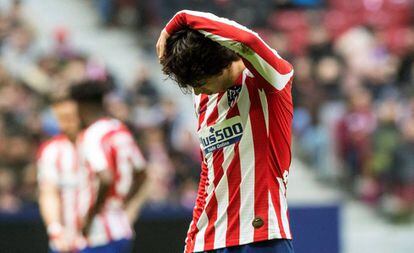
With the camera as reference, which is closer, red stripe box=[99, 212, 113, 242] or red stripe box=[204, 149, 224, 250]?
red stripe box=[204, 149, 224, 250]

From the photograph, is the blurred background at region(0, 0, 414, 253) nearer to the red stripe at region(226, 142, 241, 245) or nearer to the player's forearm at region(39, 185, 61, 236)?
the player's forearm at region(39, 185, 61, 236)

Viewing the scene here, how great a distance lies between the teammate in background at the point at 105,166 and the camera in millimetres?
6574

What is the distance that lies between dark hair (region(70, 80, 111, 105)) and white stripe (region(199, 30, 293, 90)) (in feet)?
9.28

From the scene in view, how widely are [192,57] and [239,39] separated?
0.68 ft

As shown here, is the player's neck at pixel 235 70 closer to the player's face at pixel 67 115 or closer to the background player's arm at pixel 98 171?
the background player's arm at pixel 98 171

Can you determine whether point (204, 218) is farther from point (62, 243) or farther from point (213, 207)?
point (62, 243)

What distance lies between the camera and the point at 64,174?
7742 millimetres

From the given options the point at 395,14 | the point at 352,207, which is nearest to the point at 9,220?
the point at 352,207

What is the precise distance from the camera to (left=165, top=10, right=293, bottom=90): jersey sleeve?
12.7 ft

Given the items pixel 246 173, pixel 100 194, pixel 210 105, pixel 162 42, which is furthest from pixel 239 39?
pixel 100 194

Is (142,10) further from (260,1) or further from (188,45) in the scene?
(188,45)

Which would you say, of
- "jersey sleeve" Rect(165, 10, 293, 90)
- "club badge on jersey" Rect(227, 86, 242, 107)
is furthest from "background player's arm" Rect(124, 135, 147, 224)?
"jersey sleeve" Rect(165, 10, 293, 90)

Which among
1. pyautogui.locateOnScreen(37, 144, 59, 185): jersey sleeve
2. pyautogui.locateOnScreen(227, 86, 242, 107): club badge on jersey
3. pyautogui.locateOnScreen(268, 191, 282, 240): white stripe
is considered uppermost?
pyautogui.locateOnScreen(227, 86, 242, 107): club badge on jersey

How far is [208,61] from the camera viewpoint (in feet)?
13.1
